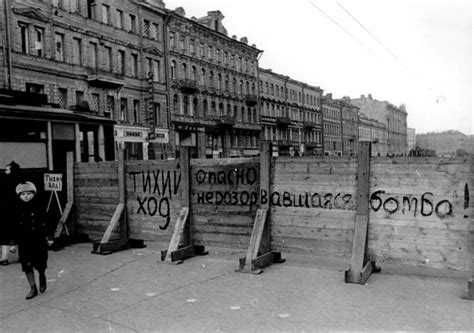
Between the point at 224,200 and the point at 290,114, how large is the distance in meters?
62.4

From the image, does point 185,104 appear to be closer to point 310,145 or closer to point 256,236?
point 310,145

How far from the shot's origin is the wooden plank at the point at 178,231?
757 centimetres

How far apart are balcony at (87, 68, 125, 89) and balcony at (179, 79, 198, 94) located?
8549 millimetres

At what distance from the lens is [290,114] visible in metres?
69.0

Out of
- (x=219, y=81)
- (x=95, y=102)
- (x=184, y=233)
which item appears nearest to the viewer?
(x=184, y=233)

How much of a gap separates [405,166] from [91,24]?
3178 cm

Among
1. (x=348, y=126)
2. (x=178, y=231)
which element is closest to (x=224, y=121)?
(x=178, y=231)

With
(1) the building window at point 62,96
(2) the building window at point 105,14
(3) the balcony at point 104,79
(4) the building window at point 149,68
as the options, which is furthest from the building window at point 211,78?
(1) the building window at point 62,96

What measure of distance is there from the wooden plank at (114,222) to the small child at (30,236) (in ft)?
8.25

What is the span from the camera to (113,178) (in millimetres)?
9281

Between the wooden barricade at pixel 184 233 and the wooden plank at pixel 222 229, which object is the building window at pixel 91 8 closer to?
the wooden barricade at pixel 184 233

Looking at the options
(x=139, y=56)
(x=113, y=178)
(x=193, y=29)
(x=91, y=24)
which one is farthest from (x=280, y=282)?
(x=193, y=29)

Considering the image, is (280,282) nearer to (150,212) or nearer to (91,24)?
(150,212)

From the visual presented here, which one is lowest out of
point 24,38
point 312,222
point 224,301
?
→ point 224,301
